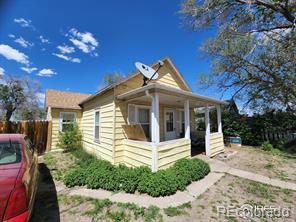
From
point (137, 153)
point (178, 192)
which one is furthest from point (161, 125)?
point (178, 192)

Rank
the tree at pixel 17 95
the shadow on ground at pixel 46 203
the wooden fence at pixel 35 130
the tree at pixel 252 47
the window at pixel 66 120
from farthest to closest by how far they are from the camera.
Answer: the tree at pixel 17 95
the window at pixel 66 120
the wooden fence at pixel 35 130
the tree at pixel 252 47
the shadow on ground at pixel 46 203

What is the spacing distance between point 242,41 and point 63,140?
44.1 ft

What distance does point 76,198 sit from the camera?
3832 millimetres

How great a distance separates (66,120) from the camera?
10469 millimetres

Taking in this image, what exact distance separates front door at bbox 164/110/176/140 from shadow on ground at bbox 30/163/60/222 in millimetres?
5867

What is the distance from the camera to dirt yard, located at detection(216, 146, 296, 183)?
5164 millimetres

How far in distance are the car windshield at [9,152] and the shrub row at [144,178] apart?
2043 millimetres

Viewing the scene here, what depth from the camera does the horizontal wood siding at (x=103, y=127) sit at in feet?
20.5

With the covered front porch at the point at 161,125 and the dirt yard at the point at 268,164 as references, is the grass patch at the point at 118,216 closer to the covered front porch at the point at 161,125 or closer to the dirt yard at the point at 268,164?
the covered front porch at the point at 161,125

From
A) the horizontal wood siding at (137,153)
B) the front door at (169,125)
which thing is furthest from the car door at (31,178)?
the front door at (169,125)

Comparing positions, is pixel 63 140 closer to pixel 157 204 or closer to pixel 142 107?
pixel 142 107

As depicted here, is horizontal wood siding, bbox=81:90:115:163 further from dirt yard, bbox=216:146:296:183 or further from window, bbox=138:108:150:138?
dirt yard, bbox=216:146:296:183

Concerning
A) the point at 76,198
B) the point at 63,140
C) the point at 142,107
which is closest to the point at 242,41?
the point at 142,107

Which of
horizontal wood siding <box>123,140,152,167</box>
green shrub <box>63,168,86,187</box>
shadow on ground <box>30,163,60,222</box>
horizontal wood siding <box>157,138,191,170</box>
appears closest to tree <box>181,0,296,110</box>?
horizontal wood siding <box>157,138,191,170</box>
